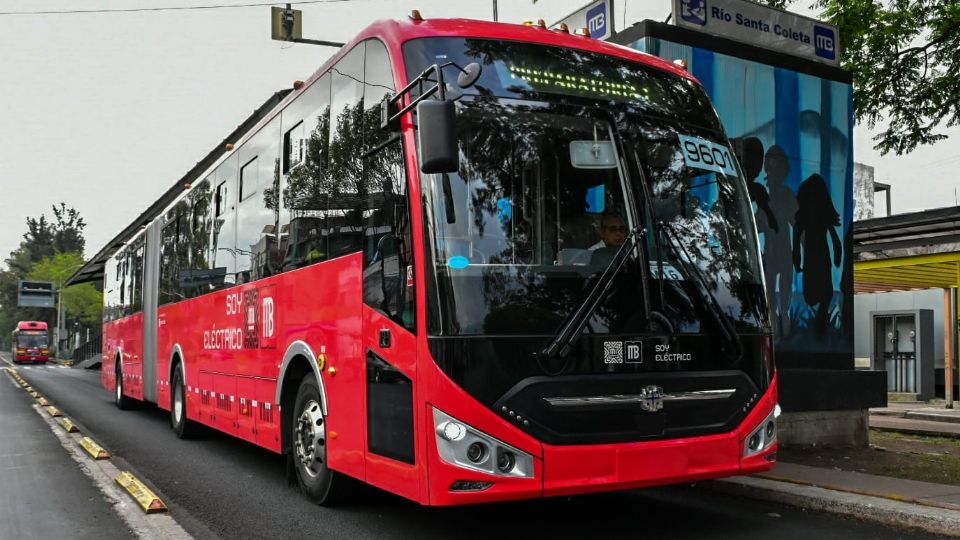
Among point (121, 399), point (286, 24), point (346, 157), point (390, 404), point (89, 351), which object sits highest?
point (286, 24)

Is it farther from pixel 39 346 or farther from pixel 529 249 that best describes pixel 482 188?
pixel 39 346

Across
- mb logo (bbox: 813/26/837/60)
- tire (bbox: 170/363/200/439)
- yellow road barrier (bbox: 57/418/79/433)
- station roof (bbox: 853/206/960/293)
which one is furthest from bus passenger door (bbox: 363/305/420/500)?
station roof (bbox: 853/206/960/293)

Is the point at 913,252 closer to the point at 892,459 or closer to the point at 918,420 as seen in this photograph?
the point at 918,420

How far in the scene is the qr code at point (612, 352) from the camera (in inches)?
215

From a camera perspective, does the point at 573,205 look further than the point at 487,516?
No

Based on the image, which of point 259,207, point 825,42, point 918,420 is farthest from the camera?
point 918,420

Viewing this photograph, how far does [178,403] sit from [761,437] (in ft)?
28.8

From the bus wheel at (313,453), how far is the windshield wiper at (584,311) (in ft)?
7.70

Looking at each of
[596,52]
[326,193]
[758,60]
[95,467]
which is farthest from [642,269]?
[95,467]

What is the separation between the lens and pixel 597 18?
1046cm

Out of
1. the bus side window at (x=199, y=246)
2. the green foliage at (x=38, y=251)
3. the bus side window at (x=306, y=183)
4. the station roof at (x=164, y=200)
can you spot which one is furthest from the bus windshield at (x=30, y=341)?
the bus side window at (x=306, y=183)

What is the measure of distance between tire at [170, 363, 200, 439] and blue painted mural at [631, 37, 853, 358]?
7544mm

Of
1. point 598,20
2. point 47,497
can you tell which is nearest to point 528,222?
point 47,497

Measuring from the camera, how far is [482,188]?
17.9ft
